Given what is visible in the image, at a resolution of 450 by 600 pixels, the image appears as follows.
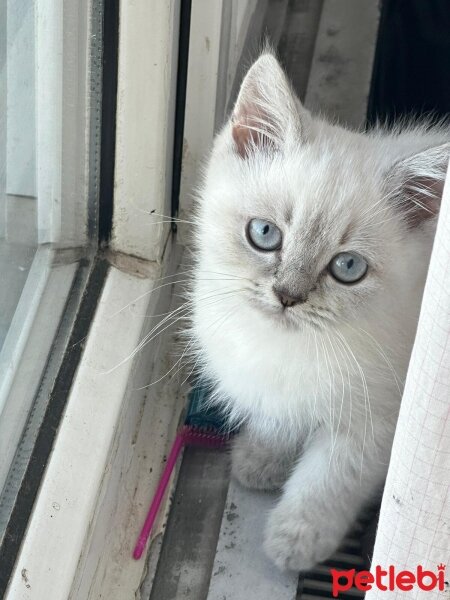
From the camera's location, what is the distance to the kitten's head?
92cm

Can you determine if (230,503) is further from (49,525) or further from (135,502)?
(49,525)

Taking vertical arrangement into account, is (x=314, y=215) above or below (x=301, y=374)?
above

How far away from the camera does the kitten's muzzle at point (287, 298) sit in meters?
0.91

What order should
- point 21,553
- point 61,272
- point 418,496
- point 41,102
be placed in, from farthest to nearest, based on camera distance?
point 61,272, point 41,102, point 21,553, point 418,496

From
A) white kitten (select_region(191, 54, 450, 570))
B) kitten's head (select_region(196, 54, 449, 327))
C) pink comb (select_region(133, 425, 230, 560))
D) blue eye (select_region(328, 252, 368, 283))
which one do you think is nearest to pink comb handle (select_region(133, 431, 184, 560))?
pink comb (select_region(133, 425, 230, 560))

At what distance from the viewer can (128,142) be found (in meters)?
1.16

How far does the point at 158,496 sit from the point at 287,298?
45cm

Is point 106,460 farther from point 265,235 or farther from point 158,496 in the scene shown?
point 265,235

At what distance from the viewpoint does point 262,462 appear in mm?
1229

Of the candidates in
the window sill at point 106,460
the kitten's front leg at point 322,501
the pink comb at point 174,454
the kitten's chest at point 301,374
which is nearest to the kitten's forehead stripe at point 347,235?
the kitten's chest at point 301,374

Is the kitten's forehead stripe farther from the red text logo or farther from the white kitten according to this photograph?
the red text logo

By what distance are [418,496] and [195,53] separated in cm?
87

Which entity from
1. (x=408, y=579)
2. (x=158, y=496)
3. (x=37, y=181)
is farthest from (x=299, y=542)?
(x=37, y=181)

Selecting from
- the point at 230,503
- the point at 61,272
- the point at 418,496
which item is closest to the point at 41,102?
the point at 61,272
